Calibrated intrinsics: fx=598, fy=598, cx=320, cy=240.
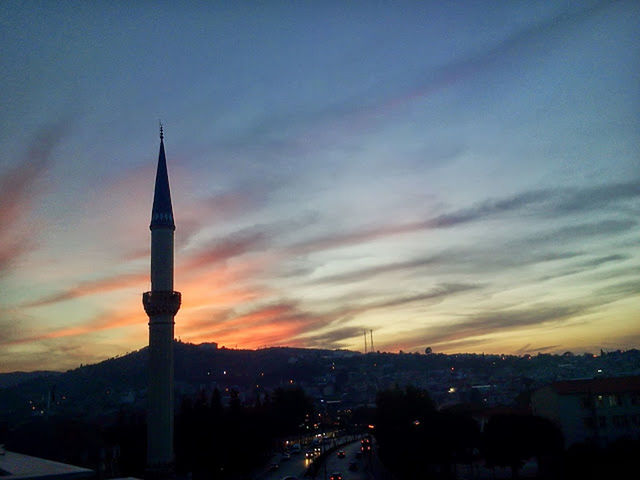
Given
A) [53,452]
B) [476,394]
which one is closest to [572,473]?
[53,452]

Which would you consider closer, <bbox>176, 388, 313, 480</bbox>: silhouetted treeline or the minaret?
the minaret

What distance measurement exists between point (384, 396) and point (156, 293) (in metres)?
35.8

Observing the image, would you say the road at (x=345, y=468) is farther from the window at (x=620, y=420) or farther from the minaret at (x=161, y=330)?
the window at (x=620, y=420)

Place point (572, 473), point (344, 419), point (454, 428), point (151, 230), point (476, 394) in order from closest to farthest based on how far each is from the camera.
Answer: point (572, 473) < point (151, 230) < point (454, 428) < point (476, 394) < point (344, 419)

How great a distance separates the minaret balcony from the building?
125ft

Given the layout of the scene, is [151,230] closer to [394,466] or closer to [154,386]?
[154,386]

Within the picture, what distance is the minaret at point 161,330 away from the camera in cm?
4272

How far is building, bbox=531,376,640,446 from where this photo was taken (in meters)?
57.5

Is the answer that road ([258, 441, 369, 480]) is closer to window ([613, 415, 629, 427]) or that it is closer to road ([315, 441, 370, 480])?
road ([315, 441, 370, 480])

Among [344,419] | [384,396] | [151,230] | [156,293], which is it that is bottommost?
[344,419]

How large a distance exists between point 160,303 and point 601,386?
43912mm

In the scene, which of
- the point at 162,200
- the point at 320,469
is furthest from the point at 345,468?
the point at 162,200

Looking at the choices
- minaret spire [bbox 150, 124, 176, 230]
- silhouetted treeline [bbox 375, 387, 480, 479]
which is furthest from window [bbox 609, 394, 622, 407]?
minaret spire [bbox 150, 124, 176, 230]

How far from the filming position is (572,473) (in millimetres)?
43094
